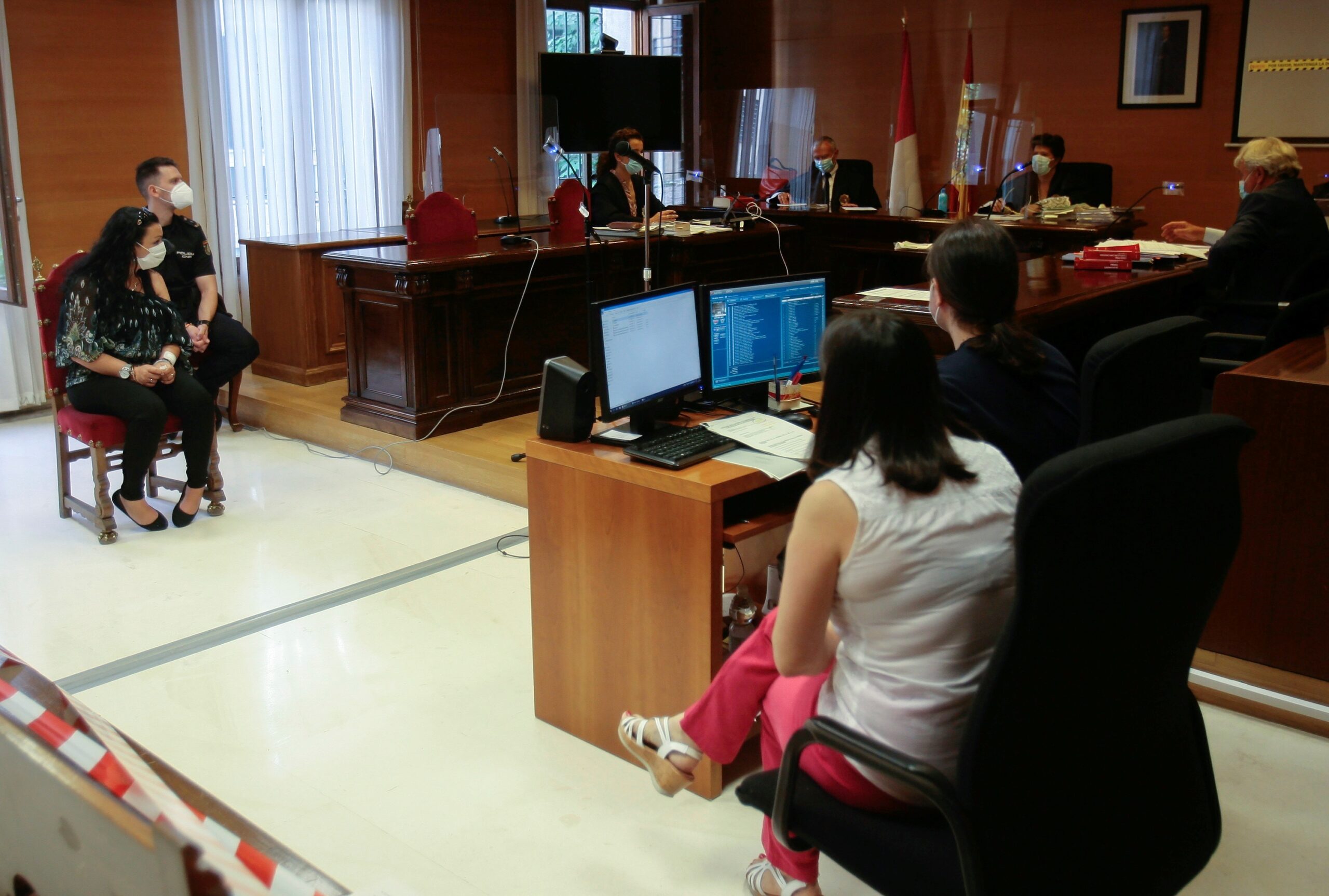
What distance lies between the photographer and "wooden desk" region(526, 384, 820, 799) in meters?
2.36

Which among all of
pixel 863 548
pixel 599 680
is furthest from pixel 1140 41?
pixel 863 548

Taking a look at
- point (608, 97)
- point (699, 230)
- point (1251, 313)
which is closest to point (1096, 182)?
point (699, 230)

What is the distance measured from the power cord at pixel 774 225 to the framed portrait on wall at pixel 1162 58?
246 cm

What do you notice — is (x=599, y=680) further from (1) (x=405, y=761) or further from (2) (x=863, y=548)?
(2) (x=863, y=548)

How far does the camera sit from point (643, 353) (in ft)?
8.65

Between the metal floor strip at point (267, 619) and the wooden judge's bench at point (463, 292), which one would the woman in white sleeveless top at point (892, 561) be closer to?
the metal floor strip at point (267, 619)

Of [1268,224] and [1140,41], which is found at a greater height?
[1140,41]

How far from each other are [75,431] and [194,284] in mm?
981

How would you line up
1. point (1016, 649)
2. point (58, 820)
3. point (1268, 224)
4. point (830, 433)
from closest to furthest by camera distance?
point (58, 820)
point (1016, 649)
point (830, 433)
point (1268, 224)

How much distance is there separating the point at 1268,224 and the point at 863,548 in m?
3.23

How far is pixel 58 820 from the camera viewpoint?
21.8 inches

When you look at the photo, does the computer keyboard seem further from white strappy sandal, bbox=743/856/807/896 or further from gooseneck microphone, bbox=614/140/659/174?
gooseneck microphone, bbox=614/140/659/174

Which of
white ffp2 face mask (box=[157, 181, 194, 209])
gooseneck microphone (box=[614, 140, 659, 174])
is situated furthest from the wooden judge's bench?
white ffp2 face mask (box=[157, 181, 194, 209])

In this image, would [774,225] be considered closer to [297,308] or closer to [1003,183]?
[1003,183]
